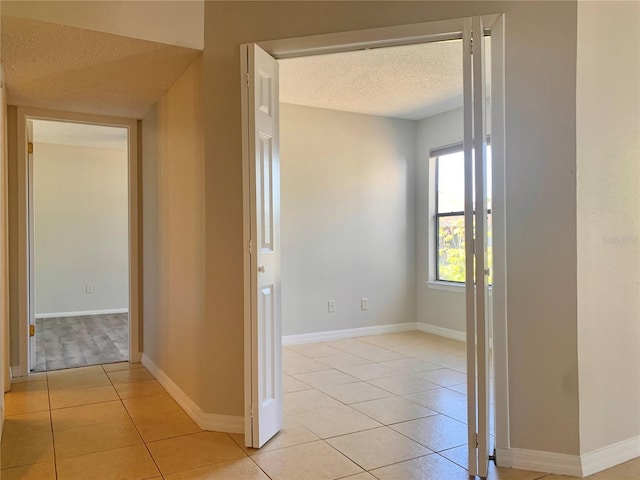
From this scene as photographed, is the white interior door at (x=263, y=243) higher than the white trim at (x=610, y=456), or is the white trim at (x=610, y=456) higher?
the white interior door at (x=263, y=243)

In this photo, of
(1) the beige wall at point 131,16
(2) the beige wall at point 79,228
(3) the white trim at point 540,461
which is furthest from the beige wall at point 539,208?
(2) the beige wall at point 79,228

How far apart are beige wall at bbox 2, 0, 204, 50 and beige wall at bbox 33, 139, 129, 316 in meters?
4.55

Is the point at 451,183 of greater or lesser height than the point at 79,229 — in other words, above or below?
above

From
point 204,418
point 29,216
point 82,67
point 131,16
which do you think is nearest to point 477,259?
point 204,418

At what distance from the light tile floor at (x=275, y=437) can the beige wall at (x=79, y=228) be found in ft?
11.0

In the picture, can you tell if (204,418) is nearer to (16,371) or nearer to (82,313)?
(16,371)

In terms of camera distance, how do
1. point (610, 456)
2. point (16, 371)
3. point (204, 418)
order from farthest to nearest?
point (16, 371) → point (204, 418) → point (610, 456)

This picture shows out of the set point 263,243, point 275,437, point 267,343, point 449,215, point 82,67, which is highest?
point 82,67

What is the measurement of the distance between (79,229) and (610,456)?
697 centimetres

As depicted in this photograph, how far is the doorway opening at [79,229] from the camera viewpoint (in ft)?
22.3

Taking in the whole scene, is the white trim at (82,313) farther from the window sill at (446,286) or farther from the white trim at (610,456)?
the white trim at (610,456)

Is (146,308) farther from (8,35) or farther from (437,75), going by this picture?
(437,75)

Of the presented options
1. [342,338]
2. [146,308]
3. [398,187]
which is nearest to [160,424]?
[146,308]

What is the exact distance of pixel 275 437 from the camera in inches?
103
